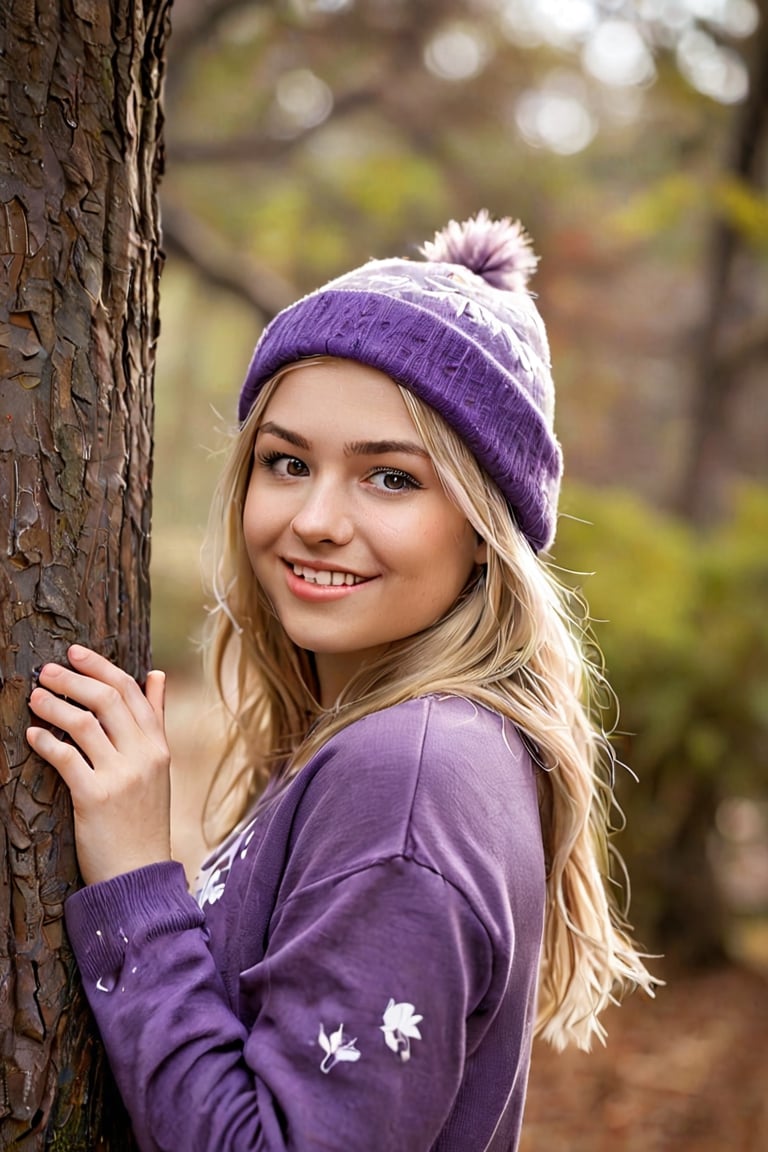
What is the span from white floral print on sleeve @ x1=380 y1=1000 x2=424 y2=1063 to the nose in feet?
2.27

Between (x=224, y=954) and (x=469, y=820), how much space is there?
44cm

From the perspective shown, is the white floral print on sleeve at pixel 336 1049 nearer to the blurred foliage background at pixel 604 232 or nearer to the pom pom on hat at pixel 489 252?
the pom pom on hat at pixel 489 252

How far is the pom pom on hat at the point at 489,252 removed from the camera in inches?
81.0

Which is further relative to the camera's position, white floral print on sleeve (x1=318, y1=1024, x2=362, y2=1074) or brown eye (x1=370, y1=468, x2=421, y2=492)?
brown eye (x1=370, y1=468, x2=421, y2=492)

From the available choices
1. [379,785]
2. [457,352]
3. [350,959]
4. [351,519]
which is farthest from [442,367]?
[350,959]

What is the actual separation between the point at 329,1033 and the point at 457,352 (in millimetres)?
1016

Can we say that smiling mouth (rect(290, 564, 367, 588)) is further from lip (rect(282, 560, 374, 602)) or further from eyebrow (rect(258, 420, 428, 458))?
eyebrow (rect(258, 420, 428, 458))

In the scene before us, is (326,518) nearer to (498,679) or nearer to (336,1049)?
(498,679)

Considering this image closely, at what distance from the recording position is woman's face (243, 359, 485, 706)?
5.47 ft

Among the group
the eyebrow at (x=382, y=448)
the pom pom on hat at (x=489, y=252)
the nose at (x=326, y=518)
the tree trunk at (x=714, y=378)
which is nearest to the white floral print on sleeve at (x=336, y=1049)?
the nose at (x=326, y=518)

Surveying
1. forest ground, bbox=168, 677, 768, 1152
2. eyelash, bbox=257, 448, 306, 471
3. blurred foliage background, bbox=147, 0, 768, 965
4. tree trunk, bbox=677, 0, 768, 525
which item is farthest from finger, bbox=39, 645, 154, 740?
tree trunk, bbox=677, 0, 768, 525

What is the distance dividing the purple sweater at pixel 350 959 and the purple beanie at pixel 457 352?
17.3 inches

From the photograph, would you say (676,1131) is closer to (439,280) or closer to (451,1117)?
(451,1117)

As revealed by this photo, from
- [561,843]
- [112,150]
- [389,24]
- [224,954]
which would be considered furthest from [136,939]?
[389,24]
